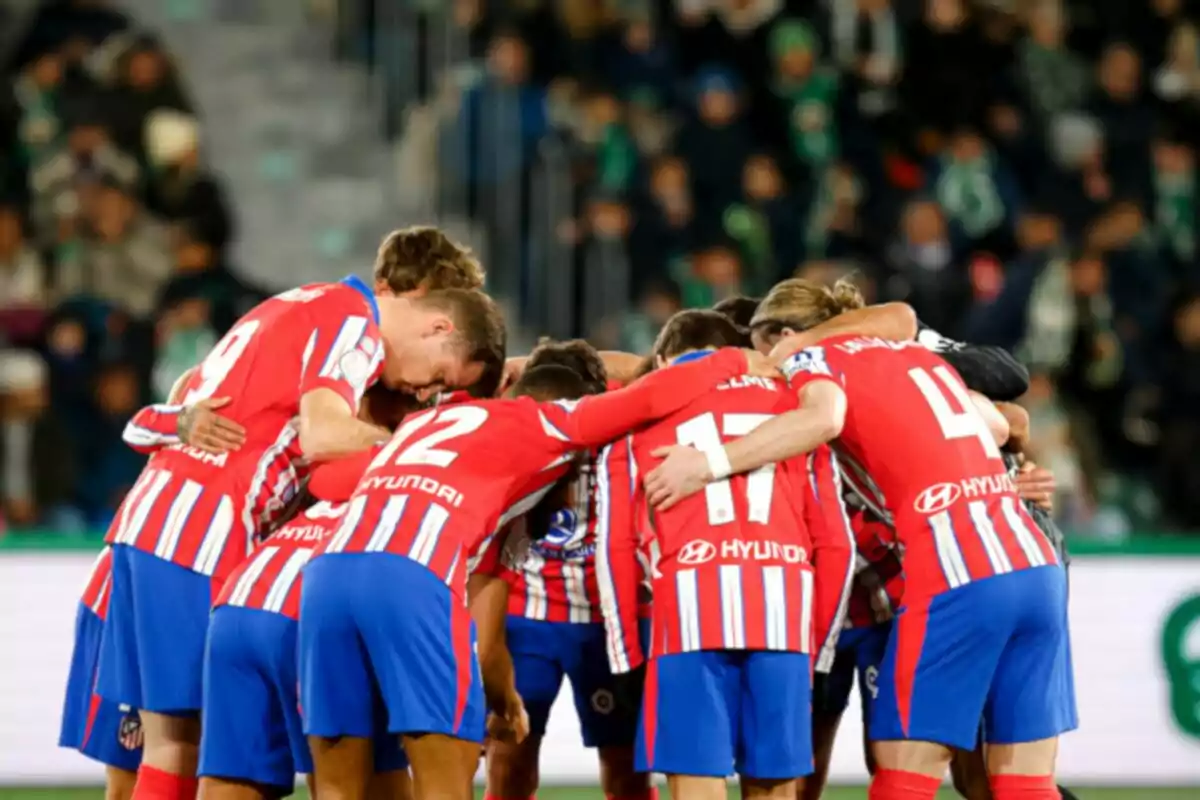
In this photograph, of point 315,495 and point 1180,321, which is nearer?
point 315,495

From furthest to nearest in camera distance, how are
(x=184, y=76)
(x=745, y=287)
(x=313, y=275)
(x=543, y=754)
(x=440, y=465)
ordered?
(x=184, y=76) < (x=313, y=275) < (x=745, y=287) < (x=543, y=754) < (x=440, y=465)

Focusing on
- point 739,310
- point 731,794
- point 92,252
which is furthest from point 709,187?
point 739,310

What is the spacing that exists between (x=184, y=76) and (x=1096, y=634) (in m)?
8.11

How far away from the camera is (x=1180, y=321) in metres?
12.2

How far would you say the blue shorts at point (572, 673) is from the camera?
608cm

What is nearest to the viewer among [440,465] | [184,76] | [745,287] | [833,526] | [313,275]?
[440,465]

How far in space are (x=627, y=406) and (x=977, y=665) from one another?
4.14 ft

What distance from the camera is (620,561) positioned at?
18.5ft

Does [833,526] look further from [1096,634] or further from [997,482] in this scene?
[1096,634]

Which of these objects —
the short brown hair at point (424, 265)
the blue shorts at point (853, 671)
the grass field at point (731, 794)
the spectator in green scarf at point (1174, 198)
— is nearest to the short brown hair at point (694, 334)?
the short brown hair at point (424, 265)

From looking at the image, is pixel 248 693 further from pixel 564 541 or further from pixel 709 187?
pixel 709 187

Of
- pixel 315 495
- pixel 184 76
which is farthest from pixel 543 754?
pixel 184 76

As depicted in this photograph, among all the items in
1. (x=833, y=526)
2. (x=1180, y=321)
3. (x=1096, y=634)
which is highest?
(x=1180, y=321)

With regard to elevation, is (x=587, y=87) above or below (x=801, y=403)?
above
